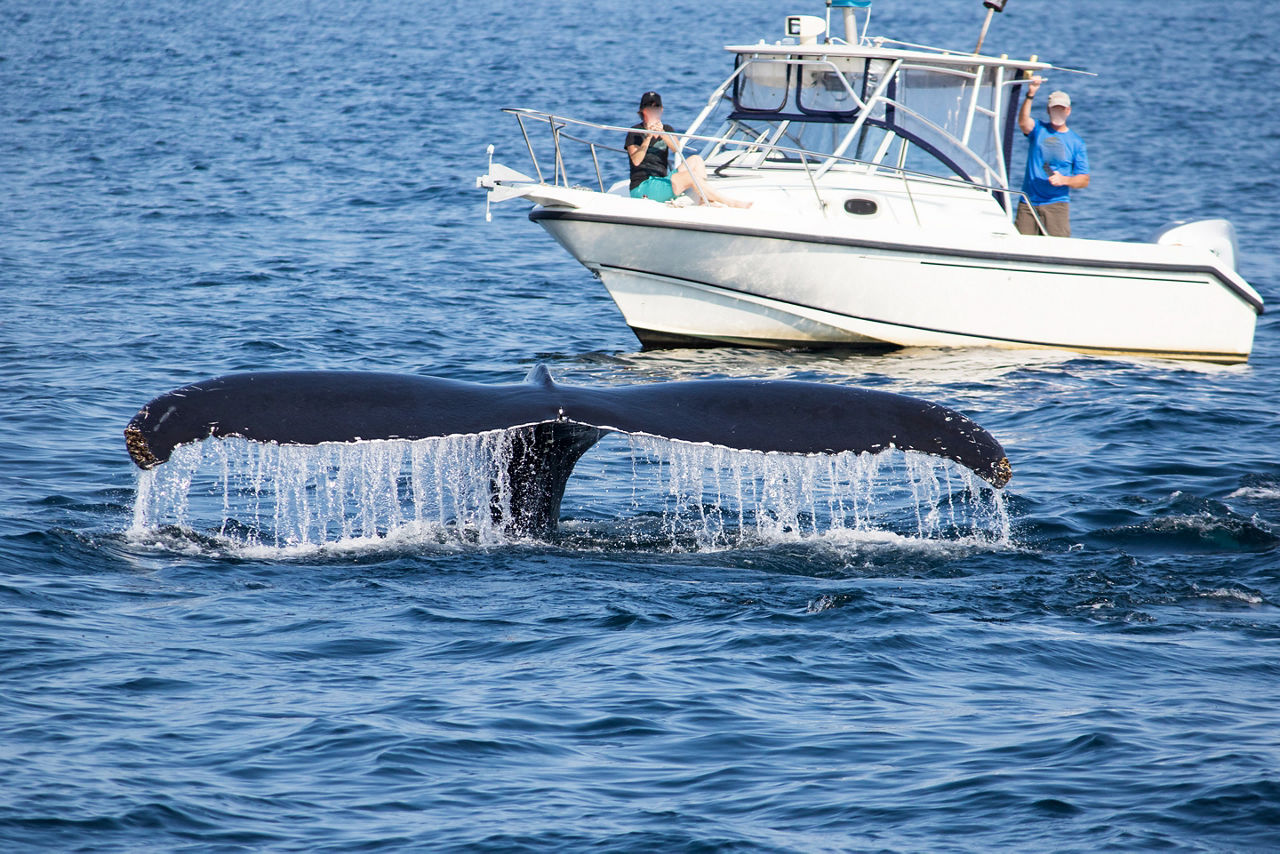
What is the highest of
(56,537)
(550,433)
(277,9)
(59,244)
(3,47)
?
(277,9)

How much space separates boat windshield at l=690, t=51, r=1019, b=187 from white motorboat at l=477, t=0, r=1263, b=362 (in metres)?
0.02

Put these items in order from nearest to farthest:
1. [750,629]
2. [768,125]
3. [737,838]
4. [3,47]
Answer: [737,838] → [750,629] → [768,125] → [3,47]

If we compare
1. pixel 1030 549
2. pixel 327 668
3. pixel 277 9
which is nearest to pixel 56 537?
pixel 327 668

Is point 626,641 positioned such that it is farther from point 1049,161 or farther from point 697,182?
point 1049,161

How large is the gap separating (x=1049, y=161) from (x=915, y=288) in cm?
175

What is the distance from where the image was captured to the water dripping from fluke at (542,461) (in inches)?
269

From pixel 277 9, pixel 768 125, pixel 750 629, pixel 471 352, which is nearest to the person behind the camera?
pixel 750 629

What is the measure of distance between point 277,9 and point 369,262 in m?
47.3

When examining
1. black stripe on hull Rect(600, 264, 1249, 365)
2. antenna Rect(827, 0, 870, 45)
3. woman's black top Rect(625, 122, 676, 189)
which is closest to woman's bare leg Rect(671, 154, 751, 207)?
woman's black top Rect(625, 122, 676, 189)

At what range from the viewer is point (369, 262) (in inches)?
749

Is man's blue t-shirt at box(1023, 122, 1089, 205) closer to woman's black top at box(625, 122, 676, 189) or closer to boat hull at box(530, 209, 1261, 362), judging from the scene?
boat hull at box(530, 209, 1261, 362)

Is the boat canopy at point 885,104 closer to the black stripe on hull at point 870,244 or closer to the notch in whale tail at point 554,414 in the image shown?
the black stripe on hull at point 870,244

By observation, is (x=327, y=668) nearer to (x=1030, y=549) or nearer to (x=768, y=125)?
(x=1030, y=549)

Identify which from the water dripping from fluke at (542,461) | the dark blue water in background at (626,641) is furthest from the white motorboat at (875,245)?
the water dripping from fluke at (542,461)
